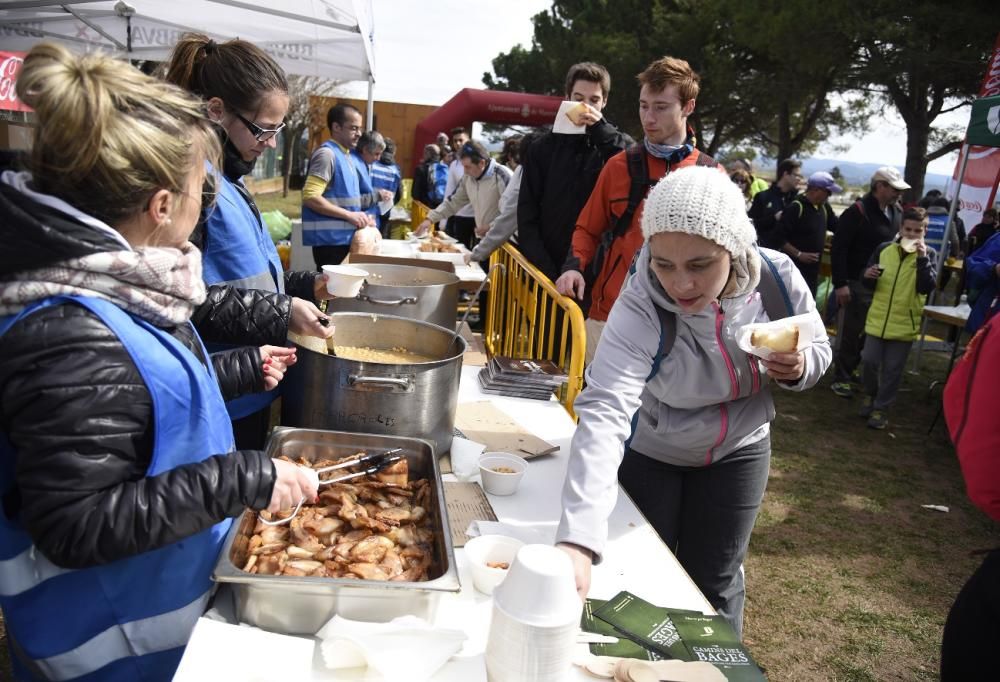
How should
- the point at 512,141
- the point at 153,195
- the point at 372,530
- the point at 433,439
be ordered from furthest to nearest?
the point at 512,141 → the point at 433,439 → the point at 372,530 → the point at 153,195

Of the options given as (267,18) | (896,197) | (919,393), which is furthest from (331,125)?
(919,393)

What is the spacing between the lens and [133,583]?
117 cm

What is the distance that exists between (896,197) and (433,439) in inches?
246

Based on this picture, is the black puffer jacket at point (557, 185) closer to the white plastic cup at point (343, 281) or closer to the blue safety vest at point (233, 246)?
the white plastic cup at point (343, 281)

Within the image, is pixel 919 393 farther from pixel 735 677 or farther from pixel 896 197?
pixel 735 677

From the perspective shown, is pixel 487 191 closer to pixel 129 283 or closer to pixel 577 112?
pixel 577 112

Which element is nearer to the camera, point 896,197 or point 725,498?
point 725,498

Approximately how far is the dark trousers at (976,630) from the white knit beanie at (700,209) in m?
0.89

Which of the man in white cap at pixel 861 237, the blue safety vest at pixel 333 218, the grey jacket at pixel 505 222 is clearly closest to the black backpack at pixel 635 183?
the grey jacket at pixel 505 222

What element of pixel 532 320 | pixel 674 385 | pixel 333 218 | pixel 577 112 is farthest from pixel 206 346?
pixel 333 218

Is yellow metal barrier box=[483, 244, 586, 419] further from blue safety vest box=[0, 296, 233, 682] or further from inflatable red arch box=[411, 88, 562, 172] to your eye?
inflatable red arch box=[411, 88, 562, 172]

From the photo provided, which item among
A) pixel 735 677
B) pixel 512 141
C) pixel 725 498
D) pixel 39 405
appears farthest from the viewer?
pixel 512 141

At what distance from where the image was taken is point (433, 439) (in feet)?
5.98

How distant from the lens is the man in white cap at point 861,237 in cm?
643
